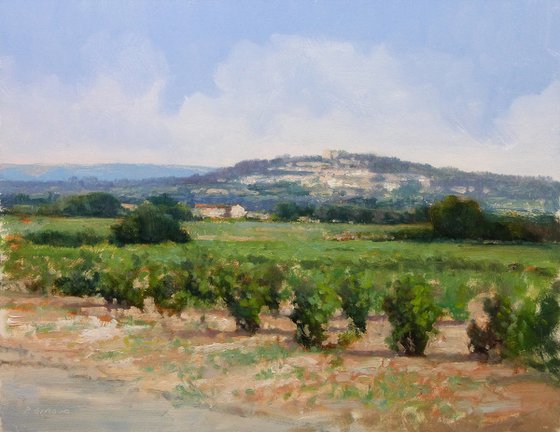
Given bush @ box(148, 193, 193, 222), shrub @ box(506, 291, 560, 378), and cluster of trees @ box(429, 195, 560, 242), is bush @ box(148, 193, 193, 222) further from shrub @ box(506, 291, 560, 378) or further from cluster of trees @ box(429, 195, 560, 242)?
shrub @ box(506, 291, 560, 378)

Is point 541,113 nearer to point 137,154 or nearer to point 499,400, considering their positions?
point 499,400

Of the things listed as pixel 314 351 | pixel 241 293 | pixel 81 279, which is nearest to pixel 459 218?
pixel 314 351

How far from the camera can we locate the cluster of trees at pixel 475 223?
330 inches

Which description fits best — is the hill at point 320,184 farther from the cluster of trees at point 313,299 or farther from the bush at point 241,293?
the bush at point 241,293

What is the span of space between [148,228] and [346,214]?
8.94ft

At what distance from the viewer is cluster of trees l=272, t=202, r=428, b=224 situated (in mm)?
8703

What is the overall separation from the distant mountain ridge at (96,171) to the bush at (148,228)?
0.46 m

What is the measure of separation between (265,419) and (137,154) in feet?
12.6

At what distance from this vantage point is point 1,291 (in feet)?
30.6

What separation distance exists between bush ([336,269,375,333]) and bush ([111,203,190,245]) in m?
2.61

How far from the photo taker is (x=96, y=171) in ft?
29.6

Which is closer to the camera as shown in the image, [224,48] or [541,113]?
[541,113]

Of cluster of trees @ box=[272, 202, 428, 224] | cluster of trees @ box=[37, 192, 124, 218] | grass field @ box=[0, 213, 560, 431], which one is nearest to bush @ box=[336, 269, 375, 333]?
grass field @ box=[0, 213, 560, 431]


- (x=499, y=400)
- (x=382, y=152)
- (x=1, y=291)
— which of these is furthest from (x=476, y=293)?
(x=1, y=291)
